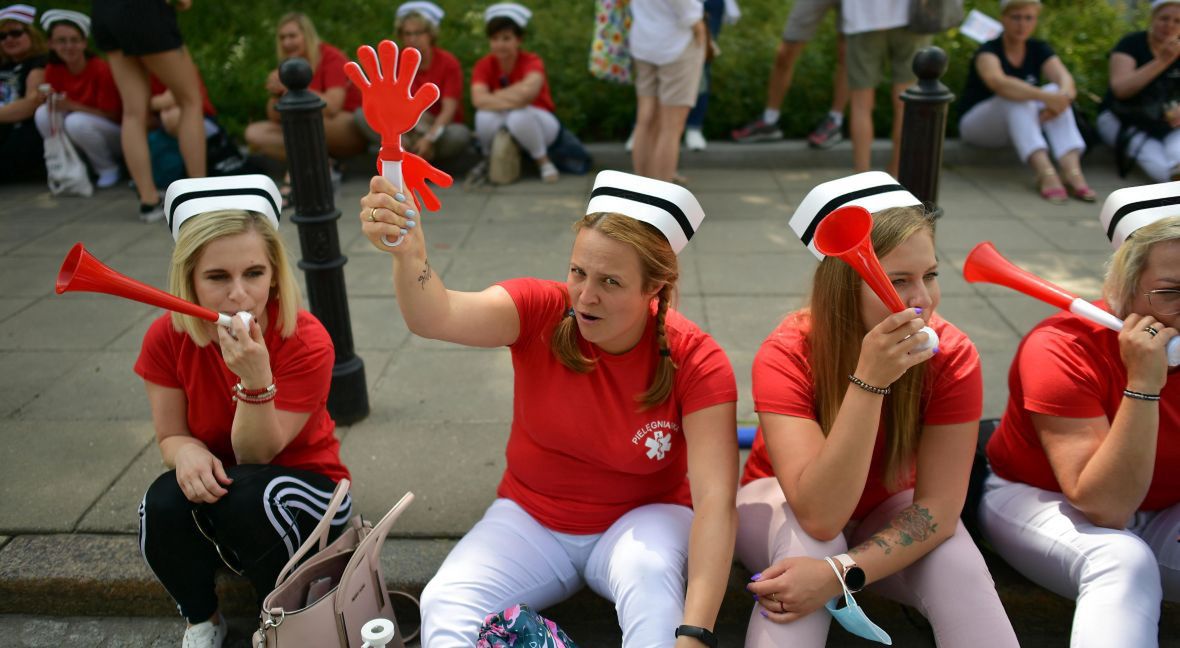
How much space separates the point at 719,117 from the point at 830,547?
6.13 meters

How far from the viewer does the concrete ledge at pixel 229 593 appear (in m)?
2.71

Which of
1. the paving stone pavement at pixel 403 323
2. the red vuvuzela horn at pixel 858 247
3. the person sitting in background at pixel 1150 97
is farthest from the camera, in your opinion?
the person sitting in background at pixel 1150 97

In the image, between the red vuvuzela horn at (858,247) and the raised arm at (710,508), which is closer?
the red vuvuzela horn at (858,247)

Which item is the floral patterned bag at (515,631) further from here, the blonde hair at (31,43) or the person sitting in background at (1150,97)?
the blonde hair at (31,43)

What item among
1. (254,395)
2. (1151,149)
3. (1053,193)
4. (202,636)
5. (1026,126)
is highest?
(254,395)

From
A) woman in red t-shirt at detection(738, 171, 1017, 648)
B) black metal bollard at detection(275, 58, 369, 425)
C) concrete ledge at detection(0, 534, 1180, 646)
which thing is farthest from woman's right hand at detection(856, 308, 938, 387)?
black metal bollard at detection(275, 58, 369, 425)

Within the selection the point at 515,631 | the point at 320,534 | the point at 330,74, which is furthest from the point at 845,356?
the point at 330,74

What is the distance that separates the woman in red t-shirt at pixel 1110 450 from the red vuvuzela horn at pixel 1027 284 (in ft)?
0.24

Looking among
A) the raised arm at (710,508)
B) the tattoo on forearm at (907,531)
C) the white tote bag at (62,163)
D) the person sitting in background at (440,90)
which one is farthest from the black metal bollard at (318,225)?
the white tote bag at (62,163)

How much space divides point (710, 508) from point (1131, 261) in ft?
3.81

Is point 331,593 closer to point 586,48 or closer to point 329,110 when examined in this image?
point 329,110

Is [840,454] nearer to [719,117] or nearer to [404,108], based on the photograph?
[404,108]

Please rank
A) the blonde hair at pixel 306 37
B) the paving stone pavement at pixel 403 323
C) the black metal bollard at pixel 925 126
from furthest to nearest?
the blonde hair at pixel 306 37 < the paving stone pavement at pixel 403 323 < the black metal bollard at pixel 925 126

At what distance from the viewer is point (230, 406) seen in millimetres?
2615
